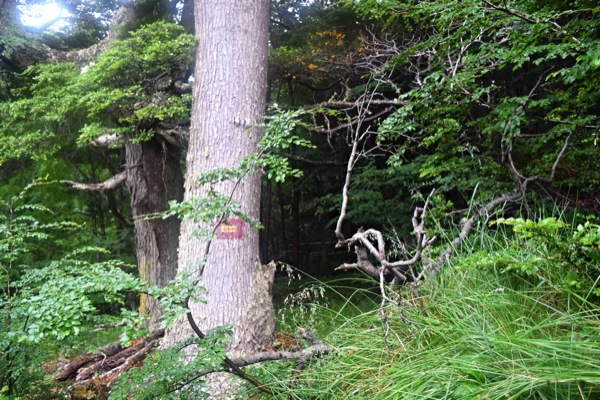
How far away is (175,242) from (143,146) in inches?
55.7

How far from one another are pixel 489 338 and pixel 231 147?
3083mm

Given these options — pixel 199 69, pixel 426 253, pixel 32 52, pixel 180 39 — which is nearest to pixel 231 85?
pixel 199 69

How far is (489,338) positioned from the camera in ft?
6.39

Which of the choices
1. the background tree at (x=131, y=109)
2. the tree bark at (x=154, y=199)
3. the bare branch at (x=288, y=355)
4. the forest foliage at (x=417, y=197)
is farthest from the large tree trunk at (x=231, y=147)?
the tree bark at (x=154, y=199)

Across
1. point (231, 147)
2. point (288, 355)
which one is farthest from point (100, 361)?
point (288, 355)

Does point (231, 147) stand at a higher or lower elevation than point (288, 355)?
higher

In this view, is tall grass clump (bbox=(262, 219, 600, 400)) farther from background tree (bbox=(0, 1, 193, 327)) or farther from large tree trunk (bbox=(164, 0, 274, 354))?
background tree (bbox=(0, 1, 193, 327))

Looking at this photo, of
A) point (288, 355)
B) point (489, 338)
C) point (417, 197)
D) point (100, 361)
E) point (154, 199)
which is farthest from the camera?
point (154, 199)

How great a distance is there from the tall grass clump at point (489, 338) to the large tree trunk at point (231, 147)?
1.59m

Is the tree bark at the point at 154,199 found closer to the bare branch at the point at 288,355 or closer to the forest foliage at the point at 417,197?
the forest foliage at the point at 417,197

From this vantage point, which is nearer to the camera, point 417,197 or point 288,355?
point 288,355

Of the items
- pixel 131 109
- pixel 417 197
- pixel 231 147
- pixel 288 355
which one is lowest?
pixel 288 355

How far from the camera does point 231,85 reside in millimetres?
4609

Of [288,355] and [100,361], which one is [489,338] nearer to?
[288,355]
